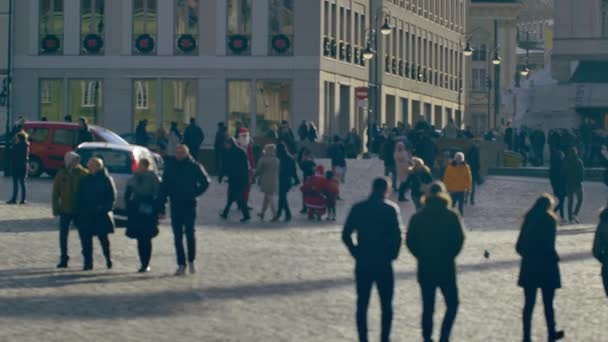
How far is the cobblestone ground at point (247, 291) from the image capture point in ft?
53.5

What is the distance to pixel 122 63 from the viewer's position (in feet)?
233

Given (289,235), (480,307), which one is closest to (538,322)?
(480,307)

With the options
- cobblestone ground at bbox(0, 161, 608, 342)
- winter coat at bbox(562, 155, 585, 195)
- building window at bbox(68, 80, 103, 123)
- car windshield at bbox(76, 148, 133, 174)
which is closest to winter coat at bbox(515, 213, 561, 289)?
cobblestone ground at bbox(0, 161, 608, 342)

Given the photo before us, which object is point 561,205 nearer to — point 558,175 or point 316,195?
point 558,175

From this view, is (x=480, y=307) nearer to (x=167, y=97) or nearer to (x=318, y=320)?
(x=318, y=320)

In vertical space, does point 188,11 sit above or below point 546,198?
above

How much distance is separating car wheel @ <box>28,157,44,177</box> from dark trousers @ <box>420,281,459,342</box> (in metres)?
31.9

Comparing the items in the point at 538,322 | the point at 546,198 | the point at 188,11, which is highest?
the point at 188,11

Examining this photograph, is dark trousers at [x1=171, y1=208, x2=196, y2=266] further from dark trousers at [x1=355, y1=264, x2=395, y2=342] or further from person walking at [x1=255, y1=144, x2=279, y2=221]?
person walking at [x1=255, y1=144, x2=279, y2=221]

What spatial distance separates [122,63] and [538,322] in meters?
54.3

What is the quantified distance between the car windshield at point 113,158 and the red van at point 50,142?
44.9 ft

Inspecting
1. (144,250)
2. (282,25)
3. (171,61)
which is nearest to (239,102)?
(171,61)

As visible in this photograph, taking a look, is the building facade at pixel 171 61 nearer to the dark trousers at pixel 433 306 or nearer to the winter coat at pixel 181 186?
the winter coat at pixel 181 186

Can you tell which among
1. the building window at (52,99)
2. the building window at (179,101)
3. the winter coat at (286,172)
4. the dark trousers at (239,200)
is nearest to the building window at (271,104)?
the building window at (179,101)
